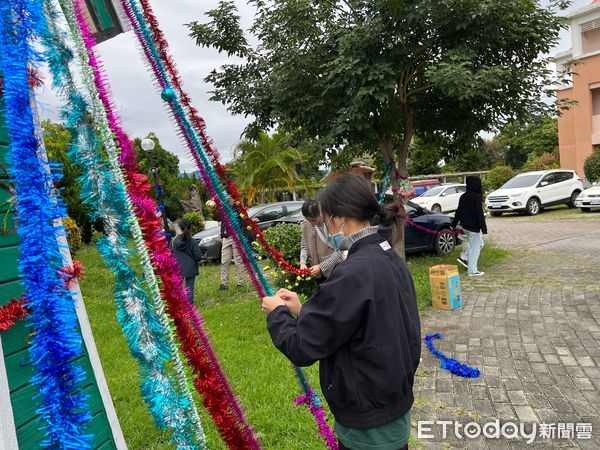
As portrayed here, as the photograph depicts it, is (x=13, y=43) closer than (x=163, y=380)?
Yes

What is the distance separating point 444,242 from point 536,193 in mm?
9799

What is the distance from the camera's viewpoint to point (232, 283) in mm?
9352

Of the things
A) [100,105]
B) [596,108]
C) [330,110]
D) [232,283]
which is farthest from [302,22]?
[596,108]

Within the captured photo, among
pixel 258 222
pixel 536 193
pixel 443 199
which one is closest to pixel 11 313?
pixel 258 222

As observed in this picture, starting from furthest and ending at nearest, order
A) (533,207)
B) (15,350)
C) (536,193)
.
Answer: (533,207) → (536,193) → (15,350)

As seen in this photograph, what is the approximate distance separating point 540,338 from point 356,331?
4193 millimetres

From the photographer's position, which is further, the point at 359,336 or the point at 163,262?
the point at 359,336

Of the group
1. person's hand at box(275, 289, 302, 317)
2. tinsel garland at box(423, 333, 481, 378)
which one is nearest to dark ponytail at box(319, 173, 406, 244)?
person's hand at box(275, 289, 302, 317)

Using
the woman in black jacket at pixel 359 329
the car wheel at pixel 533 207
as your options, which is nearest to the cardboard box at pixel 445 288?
the woman in black jacket at pixel 359 329

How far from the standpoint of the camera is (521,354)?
179 inches

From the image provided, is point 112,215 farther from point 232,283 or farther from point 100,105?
point 232,283

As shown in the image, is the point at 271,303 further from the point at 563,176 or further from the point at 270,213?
the point at 563,176

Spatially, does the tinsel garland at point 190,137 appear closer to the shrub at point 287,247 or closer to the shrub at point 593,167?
the shrub at point 287,247

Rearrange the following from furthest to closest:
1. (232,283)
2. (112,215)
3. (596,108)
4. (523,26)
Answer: (596,108), (232,283), (523,26), (112,215)
